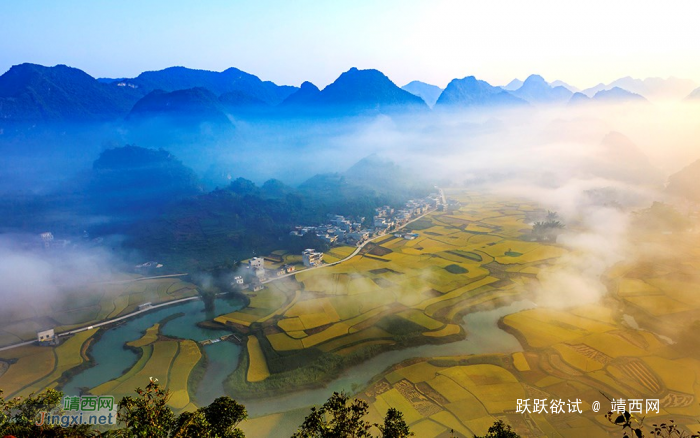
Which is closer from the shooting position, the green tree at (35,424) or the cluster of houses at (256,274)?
the green tree at (35,424)

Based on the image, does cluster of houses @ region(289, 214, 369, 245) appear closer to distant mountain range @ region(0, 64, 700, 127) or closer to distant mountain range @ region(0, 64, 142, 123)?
distant mountain range @ region(0, 64, 700, 127)

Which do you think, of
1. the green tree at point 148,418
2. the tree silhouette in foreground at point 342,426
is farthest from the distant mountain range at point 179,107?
the tree silhouette in foreground at point 342,426

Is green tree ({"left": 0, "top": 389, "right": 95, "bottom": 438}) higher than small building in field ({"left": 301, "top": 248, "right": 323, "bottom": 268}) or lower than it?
higher

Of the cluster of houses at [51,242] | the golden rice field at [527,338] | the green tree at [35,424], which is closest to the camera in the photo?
the green tree at [35,424]

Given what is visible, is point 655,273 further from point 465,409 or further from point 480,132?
point 480,132

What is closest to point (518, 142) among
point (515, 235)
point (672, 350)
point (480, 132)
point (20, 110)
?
point (480, 132)

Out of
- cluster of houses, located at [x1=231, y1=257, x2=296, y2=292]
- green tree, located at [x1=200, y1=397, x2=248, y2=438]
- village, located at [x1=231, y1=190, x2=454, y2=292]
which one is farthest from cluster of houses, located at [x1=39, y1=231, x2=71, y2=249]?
green tree, located at [x1=200, y1=397, x2=248, y2=438]

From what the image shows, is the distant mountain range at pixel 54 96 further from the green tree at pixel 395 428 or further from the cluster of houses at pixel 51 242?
the green tree at pixel 395 428

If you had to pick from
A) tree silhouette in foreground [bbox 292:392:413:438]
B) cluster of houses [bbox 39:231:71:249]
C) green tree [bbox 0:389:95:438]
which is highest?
green tree [bbox 0:389:95:438]
